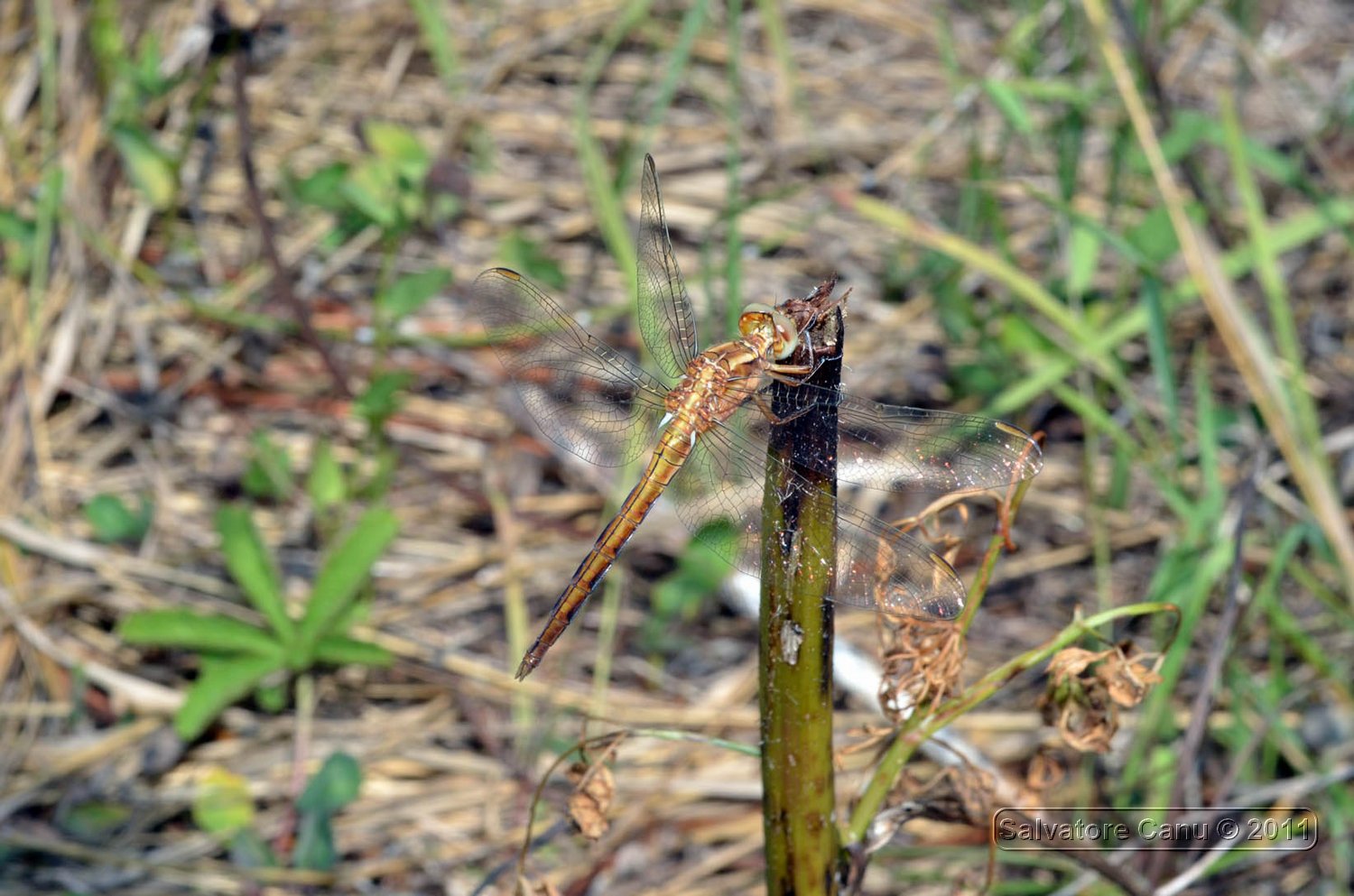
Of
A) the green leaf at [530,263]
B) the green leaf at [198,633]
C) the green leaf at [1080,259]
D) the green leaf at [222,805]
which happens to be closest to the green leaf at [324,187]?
the green leaf at [530,263]

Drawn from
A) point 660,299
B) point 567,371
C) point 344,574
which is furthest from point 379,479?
point 660,299

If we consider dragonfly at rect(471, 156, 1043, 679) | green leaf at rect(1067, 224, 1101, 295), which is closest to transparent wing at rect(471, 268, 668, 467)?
dragonfly at rect(471, 156, 1043, 679)

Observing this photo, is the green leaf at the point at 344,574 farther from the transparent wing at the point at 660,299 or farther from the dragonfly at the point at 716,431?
the transparent wing at the point at 660,299

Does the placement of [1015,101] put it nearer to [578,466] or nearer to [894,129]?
[894,129]

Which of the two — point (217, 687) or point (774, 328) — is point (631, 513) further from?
point (217, 687)

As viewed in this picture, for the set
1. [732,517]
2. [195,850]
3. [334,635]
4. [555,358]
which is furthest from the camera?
[334,635]

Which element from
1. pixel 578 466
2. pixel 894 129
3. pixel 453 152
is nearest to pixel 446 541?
pixel 578 466

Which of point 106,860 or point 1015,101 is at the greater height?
point 1015,101

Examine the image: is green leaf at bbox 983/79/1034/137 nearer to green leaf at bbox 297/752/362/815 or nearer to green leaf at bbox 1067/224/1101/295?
green leaf at bbox 1067/224/1101/295
